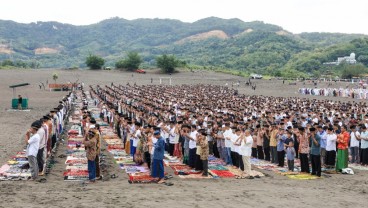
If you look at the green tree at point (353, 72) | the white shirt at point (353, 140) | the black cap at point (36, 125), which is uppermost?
the green tree at point (353, 72)

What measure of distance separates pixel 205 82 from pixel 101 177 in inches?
2498

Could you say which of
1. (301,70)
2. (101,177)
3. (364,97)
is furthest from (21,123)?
(301,70)

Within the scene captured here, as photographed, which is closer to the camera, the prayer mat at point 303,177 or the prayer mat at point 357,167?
the prayer mat at point 303,177

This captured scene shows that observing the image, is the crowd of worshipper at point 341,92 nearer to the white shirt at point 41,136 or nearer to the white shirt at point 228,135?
the white shirt at point 228,135

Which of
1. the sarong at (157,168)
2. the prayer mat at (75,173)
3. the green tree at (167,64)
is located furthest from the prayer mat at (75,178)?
the green tree at (167,64)

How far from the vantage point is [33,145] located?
474 inches

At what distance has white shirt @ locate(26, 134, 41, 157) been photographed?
39.3ft

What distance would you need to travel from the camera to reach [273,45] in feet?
488

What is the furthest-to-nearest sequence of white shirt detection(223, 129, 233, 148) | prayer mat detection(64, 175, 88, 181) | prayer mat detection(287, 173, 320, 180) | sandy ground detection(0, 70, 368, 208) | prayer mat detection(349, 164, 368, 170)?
1. prayer mat detection(349, 164, 368, 170)
2. white shirt detection(223, 129, 233, 148)
3. prayer mat detection(287, 173, 320, 180)
4. prayer mat detection(64, 175, 88, 181)
5. sandy ground detection(0, 70, 368, 208)

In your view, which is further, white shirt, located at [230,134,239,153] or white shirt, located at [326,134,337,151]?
white shirt, located at [326,134,337,151]

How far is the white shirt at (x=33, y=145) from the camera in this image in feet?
39.3

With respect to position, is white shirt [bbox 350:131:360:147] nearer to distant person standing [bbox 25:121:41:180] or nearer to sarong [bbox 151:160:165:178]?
sarong [bbox 151:160:165:178]

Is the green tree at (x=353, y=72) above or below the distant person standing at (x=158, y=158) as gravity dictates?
above

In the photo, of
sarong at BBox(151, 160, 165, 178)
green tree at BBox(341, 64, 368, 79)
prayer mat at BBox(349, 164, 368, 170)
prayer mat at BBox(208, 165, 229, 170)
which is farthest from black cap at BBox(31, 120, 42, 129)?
green tree at BBox(341, 64, 368, 79)
